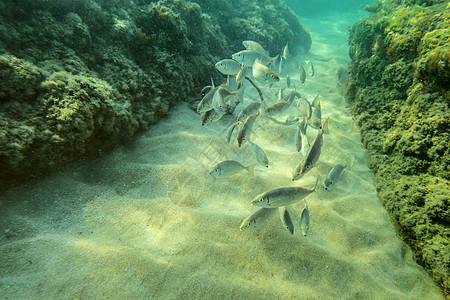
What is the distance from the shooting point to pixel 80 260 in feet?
6.84

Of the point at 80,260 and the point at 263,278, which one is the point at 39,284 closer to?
the point at 80,260

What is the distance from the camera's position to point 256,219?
2402 mm

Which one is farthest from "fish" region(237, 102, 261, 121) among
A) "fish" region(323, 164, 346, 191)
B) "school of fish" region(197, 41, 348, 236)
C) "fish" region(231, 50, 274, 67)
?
"fish" region(323, 164, 346, 191)

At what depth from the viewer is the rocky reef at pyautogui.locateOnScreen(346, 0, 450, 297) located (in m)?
2.59

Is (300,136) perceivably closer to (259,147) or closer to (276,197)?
(259,147)

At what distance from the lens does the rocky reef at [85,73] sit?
2.43 m

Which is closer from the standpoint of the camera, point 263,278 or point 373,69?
point 263,278

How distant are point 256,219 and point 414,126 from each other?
3104 millimetres

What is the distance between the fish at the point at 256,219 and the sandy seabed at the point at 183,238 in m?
0.33

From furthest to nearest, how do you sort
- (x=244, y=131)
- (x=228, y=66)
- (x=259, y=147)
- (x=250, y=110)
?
(x=228, y=66) → (x=250, y=110) → (x=259, y=147) → (x=244, y=131)

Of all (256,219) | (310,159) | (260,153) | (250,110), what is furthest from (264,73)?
(256,219)

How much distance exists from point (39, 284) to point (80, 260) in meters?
0.33

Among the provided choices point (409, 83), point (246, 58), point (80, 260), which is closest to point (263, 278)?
point (80, 260)

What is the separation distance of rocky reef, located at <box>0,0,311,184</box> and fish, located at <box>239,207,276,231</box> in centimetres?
248
